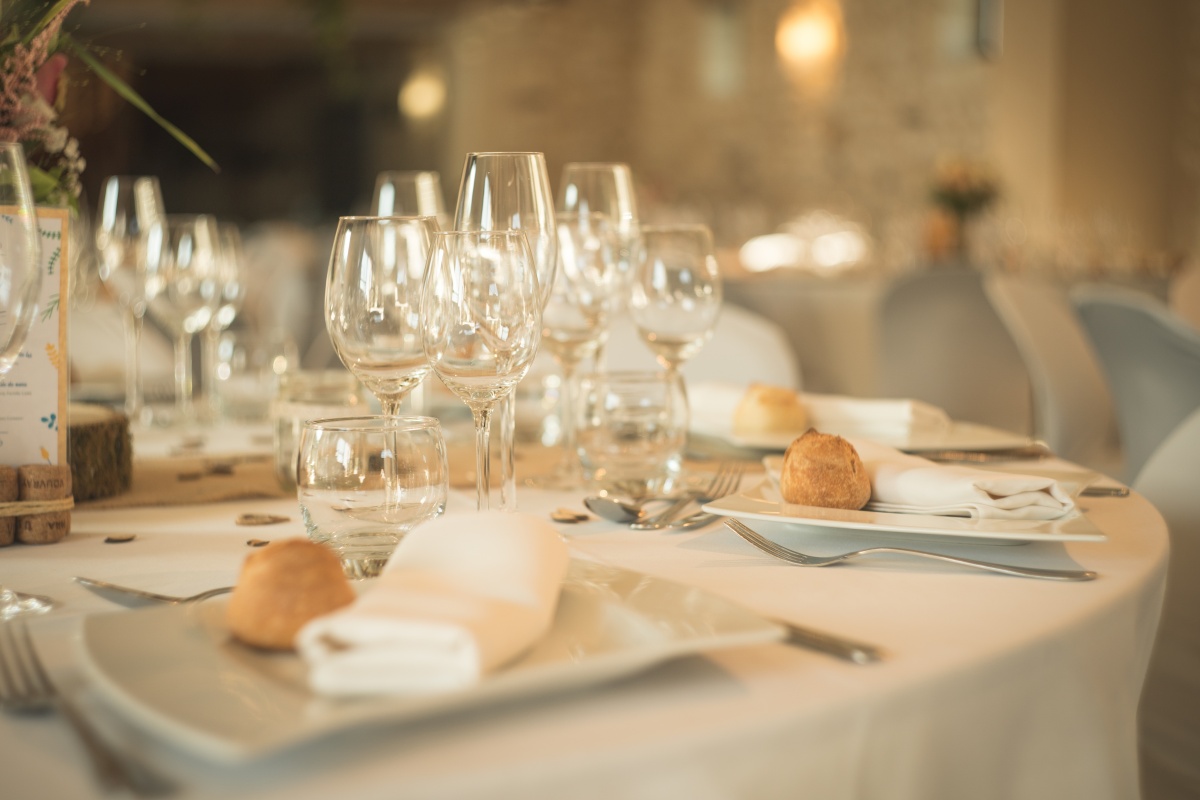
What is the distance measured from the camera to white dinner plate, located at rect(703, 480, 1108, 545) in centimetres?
82

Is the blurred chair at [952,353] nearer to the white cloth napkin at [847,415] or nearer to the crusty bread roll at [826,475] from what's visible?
the white cloth napkin at [847,415]

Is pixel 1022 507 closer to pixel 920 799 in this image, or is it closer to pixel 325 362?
pixel 920 799

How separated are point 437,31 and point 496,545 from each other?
12.0 meters

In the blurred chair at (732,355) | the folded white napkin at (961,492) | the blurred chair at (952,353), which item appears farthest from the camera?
the blurred chair at (952,353)

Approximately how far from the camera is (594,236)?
1.25 meters

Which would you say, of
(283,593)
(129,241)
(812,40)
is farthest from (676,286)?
(812,40)

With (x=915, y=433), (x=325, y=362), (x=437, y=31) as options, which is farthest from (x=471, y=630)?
(x=437, y=31)

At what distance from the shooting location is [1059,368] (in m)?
2.69

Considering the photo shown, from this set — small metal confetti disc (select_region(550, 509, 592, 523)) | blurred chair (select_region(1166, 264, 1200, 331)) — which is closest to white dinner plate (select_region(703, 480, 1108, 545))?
small metal confetti disc (select_region(550, 509, 592, 523))

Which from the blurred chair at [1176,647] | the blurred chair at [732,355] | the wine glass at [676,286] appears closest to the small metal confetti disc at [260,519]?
the wine glass at [676,286]

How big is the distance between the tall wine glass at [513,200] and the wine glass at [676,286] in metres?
0.21

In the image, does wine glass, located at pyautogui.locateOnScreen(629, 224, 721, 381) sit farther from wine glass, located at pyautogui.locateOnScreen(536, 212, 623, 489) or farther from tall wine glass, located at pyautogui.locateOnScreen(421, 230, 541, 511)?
tall wine glass, located at pyautogui.locateOnScreen(421, 230, 541, 511)

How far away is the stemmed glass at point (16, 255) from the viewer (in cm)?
70

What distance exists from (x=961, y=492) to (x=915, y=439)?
0.41 metres
